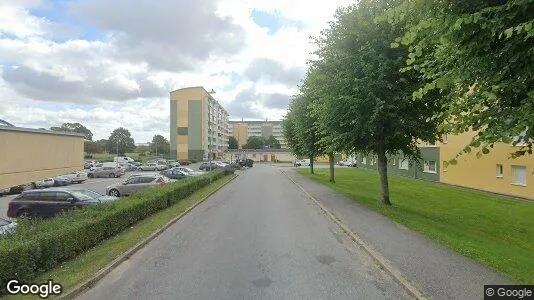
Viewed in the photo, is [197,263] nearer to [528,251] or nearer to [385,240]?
[385,240]

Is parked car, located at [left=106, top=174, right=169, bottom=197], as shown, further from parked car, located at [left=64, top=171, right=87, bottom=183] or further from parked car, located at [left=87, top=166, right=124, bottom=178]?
parked car, located at [left=87, top=166, right=124, bottom=178]

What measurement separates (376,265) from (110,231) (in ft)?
25.4

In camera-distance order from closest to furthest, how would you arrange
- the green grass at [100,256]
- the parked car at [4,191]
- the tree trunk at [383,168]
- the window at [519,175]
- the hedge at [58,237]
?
the hedge at [58,237] < the green grass at [100,256] < the tree trunk at [383,168] < the window at [519,175] < the parked car at [4,191]

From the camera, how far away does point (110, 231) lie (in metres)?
13.5

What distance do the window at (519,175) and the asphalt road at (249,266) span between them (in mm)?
19645

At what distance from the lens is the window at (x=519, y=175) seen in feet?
97.5

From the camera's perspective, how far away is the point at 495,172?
32.9m

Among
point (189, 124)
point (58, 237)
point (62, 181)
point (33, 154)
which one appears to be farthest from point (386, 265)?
point (189, 124)

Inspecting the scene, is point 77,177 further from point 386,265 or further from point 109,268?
point 386,265

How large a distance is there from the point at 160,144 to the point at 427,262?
5831 inches

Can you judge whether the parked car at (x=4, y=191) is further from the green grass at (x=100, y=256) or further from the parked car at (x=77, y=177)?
the green grass at (x=100, y=256)

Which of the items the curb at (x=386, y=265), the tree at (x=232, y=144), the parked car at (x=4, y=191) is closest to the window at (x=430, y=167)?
the curb at (x=386, y=265)

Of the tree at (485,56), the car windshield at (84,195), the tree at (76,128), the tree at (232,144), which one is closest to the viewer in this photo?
the tree at (485,56)

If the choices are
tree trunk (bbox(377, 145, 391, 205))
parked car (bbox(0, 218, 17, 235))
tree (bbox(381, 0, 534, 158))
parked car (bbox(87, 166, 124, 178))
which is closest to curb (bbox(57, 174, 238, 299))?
parked car (bbox(0, 218, 17, 235))
